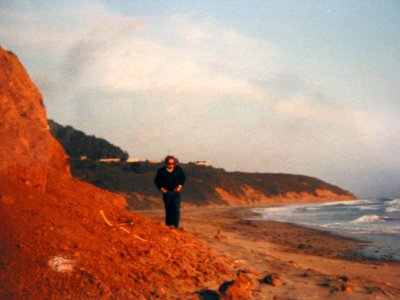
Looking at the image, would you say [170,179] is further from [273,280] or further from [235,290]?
[235,290]

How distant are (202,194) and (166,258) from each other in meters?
44.4

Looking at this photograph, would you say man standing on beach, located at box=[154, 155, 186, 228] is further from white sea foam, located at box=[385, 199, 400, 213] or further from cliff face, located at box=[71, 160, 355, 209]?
cliff face, located at box=[71, 160, 355, 209]

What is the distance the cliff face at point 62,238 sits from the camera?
4910 mm

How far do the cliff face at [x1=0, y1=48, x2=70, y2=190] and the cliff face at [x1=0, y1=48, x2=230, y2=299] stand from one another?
14mm

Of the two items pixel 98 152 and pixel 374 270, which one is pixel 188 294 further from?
pixel 98 152

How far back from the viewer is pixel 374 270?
8.59 meters

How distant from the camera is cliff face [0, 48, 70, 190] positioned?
6.44 metres

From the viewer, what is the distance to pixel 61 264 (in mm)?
5090

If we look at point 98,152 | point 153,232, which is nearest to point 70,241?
point 153,232

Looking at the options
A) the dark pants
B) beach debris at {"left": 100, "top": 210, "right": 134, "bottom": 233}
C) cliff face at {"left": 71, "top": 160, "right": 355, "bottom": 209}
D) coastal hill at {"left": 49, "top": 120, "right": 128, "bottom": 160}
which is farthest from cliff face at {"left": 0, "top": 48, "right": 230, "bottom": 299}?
coastal hill at {"left": 49, "top": 120, "right": 128, "bottom": 160}

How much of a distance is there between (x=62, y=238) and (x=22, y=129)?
2008 mm

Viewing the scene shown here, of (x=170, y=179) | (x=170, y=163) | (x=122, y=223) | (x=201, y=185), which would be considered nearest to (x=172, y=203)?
(x=170, y=179)

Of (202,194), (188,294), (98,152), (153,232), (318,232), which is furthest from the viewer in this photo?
(98,152)

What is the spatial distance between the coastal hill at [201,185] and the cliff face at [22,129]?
31.0m
